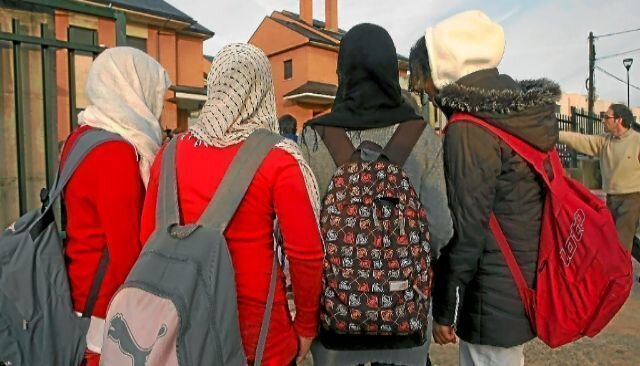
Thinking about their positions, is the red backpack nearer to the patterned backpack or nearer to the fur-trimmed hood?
the fur-trimmed hood

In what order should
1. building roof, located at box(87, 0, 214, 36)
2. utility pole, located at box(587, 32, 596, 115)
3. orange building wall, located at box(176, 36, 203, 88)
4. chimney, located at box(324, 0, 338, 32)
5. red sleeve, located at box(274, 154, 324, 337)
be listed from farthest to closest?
chimney, located at box(324, 0, 338, 32), utility pole, located at box(587, 32, 596, 115), orange building wall, located at box(176, 36, 203, 88), building roof, located at box(87, 0, 214, 36), red sleeve, located at box(274, 154, 324, 337)

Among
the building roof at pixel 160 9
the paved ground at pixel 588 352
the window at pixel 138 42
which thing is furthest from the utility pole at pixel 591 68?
the paved ground at pixel 588 352

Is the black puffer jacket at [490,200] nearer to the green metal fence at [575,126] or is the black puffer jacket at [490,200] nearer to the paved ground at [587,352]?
the paved ground at [587,352]

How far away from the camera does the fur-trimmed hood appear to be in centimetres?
202

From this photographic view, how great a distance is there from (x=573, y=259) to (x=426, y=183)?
0.69 m

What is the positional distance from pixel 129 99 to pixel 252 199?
81cm

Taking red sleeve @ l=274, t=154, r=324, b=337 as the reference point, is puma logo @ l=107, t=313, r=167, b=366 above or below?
below

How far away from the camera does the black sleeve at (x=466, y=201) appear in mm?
1975

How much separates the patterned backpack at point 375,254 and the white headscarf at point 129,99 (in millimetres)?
779

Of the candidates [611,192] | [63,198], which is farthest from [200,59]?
[63,198]

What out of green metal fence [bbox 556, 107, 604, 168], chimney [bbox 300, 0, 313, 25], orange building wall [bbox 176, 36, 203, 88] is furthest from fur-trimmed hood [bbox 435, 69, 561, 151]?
chimney [bbox 300, 0, 313, 25]

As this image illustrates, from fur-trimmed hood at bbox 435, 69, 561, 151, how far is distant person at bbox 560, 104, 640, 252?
14.1ft

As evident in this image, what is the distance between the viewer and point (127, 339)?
4.58 feet

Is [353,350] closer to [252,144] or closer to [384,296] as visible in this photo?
[384,296]
